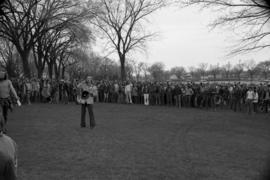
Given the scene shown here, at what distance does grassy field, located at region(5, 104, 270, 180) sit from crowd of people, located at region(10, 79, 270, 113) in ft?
25.1

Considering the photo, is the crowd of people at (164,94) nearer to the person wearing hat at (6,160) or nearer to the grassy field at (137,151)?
the grassy field at (137,151)

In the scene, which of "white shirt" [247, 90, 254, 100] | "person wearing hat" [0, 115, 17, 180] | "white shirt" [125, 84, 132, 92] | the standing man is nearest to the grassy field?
the standing man

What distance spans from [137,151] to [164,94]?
48.0ft

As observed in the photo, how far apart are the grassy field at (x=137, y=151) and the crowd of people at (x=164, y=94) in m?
7.64

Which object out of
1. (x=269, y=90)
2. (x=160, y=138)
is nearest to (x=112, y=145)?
(x=160, y=138)

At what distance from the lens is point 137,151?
7.08 m

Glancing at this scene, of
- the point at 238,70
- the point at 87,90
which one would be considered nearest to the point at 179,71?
the point at 238,70

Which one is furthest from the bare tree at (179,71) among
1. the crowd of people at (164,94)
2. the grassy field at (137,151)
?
the grassy field at (137,151)

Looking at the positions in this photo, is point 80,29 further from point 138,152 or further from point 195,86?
point 138,152

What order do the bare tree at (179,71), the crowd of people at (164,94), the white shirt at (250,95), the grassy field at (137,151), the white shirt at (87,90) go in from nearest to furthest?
1. the grassy field at (137,151)
2. the white shirt at (87,90)
3. the white shirt at (250,95)
4. the crowd of people at (164,94)
5. the bare tree at (179,71)

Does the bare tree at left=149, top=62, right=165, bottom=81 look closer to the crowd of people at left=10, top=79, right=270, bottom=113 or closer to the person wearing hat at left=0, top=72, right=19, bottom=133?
the crowd of people at left=10, top=79, right=270, bottom=113

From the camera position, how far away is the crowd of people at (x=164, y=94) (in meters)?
18.6

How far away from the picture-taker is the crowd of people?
60.9 ft

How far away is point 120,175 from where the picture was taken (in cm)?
526
